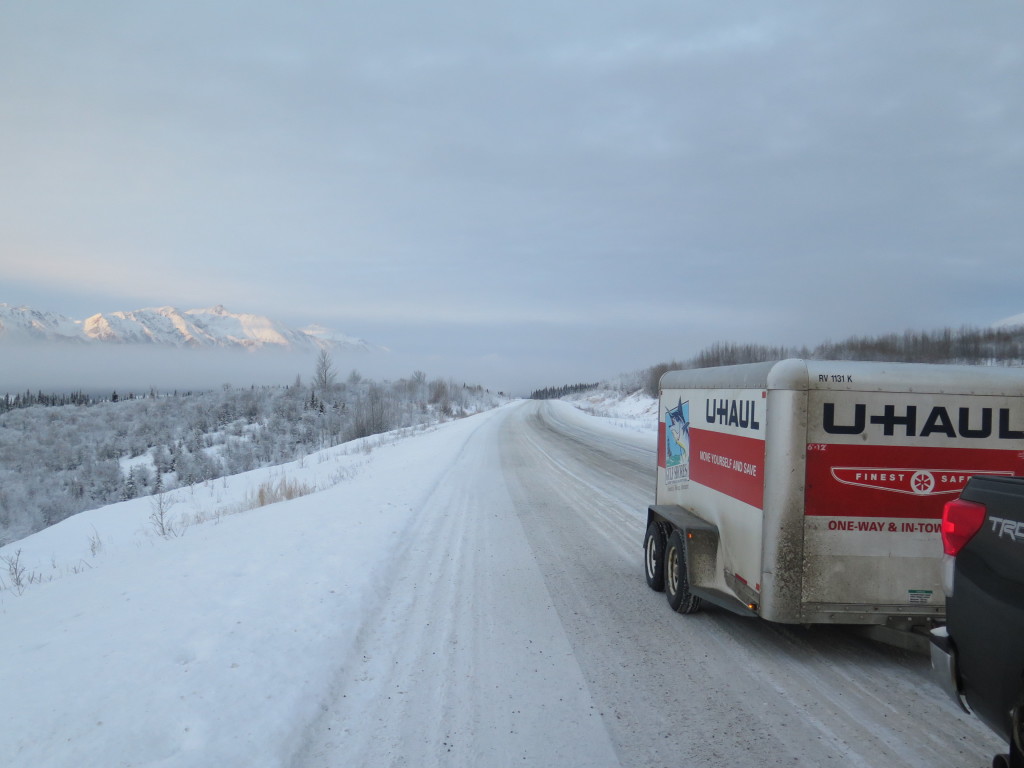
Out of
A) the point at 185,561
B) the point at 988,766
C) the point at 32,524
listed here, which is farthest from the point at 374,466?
the point at 32,524

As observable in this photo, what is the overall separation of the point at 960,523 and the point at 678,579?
9.88 feet

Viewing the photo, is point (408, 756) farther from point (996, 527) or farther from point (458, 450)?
point (458, 450)

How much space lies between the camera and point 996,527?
2385 mm

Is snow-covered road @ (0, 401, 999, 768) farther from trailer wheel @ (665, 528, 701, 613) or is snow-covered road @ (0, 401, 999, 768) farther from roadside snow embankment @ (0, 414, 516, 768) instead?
trailer wheel @ (665, 528, 701, 613)

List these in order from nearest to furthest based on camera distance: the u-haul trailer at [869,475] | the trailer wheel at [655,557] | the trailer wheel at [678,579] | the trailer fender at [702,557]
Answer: the u-haul trailer at [869,475] → the trailer fender at [702,557] → the trailer wheel at [678,579] → the trailer wheel at [655,557]

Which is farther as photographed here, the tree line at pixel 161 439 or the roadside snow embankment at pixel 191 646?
the tree line at pixel 161 439

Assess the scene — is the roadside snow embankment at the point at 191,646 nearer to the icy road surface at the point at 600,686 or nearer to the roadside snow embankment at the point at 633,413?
the icy road surface at the point at 600,686

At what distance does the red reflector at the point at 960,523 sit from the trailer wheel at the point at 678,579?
8.59ft

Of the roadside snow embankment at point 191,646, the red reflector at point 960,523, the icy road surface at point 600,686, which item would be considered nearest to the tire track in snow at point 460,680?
the icy road surface at point 600,686

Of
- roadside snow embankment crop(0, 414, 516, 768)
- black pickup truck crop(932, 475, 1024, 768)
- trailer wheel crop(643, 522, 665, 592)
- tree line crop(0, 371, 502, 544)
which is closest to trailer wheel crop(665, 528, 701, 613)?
trailer wheel crop(643, 522, 665, 592)

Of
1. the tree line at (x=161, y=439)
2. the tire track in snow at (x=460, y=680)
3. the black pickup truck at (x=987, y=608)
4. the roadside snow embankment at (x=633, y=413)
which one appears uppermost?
the black pickup truck at (x=987, y=608)

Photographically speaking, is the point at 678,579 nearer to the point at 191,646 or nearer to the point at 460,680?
the point at 460,680

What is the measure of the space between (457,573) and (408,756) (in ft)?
11.0

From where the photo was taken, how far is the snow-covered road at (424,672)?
3.07m
